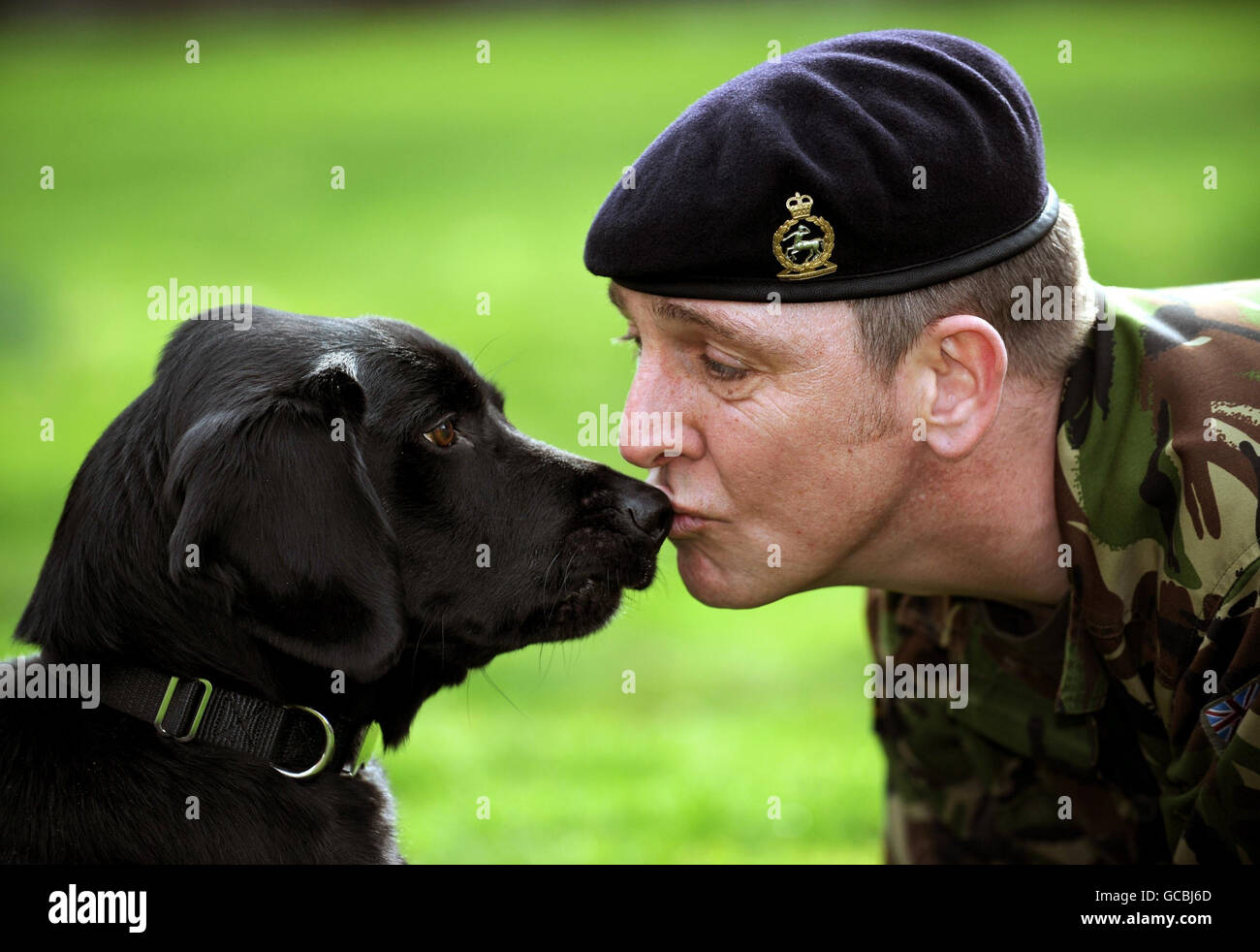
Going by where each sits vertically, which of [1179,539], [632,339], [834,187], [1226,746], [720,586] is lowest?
[1226,746]

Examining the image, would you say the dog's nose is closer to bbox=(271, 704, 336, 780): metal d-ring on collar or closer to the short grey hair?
the short grey hair

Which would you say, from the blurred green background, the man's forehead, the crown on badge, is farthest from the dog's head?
the blurred green background

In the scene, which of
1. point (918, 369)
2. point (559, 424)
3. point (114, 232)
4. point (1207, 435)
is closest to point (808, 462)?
point (918, 369)

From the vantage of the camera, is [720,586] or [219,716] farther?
[720,586]

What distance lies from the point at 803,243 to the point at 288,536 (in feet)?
4.30

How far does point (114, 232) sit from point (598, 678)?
37.7 feet

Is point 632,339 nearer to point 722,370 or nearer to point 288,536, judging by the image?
point 722,370

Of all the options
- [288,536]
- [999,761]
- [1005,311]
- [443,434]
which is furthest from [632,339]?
[999,761]

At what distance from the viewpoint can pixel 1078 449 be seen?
3201mm

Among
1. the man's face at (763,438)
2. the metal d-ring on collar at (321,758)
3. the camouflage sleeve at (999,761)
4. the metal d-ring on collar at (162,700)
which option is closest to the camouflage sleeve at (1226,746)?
the camouflage sleeve at (999,761)

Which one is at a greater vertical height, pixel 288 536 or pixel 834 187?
pixel 834 187

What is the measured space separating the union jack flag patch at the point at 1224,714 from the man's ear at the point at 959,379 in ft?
2.62

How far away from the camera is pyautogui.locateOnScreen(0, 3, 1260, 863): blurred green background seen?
523cm

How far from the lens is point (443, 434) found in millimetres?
3076
